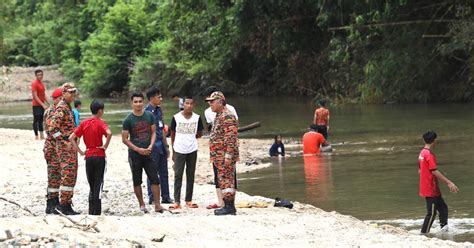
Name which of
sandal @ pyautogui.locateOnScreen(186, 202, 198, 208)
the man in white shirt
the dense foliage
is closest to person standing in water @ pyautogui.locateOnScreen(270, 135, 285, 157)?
sandal @ pyautogui.locateOnScreen(186, 202, 198, 208)

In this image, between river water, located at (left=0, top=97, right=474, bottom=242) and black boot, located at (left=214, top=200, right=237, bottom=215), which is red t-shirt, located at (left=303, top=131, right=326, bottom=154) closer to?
river water, located at (left=0, top=97, right=474, bottom=242)

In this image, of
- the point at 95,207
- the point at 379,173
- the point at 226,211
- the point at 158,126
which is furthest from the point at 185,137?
the point at 379,173

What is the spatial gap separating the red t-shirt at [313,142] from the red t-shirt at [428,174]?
1019 centimetres

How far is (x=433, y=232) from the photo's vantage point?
1316cm

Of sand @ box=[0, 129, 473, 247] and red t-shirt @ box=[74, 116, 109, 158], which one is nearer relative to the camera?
sand @ box=[0, 129, 473, 247]

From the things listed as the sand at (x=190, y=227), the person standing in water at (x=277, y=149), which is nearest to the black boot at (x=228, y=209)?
the sand at (x=190, y=227)

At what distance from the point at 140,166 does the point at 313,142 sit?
33.8 feet

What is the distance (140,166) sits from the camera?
1343 cm

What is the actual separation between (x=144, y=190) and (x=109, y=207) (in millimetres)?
1838

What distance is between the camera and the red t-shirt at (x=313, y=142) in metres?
23.2

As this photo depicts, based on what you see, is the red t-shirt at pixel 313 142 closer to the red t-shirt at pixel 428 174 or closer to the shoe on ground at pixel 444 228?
the shoe on ground at pixel 444 228

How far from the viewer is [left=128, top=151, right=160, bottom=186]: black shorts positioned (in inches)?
525

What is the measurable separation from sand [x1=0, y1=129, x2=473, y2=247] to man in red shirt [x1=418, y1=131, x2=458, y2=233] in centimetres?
41

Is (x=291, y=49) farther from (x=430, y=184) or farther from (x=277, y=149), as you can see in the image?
(x=430, y=184)
